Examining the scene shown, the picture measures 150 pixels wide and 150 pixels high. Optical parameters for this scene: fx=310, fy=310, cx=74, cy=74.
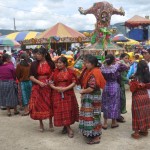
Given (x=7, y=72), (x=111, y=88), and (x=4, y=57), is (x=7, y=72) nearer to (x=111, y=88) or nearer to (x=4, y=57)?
(x=4, y=57)

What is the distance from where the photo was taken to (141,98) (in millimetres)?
5078

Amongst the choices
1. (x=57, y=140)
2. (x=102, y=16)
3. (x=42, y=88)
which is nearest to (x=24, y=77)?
(x=42, y=88)

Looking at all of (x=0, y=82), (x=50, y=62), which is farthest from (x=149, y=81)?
(x=0, y=82)

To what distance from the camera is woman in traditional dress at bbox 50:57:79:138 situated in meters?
5.24

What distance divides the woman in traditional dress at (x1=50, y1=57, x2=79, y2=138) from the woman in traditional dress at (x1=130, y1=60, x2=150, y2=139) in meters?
1.03

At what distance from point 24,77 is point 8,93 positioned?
51 centimetres

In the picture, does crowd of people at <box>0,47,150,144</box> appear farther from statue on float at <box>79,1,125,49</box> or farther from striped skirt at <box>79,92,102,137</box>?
statue on float at <box>79,1,125,49</box>

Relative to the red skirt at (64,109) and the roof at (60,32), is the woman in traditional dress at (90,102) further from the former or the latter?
the roof at (60,32)

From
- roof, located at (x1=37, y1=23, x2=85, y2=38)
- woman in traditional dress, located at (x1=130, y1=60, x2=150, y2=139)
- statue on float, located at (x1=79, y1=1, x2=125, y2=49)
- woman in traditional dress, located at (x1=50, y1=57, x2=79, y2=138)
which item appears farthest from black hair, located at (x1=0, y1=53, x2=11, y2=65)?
roof, located at (x1=37, y1=23, x2=85, y2=38)

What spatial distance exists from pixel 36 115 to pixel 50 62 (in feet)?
3.24

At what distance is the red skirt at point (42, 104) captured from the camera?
18.2 feet

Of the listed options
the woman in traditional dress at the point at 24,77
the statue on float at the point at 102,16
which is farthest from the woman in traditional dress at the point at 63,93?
the statue on float at the point at 102,16

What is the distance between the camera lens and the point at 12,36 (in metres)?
29.0

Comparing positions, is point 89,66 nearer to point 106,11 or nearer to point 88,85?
point 88,85
